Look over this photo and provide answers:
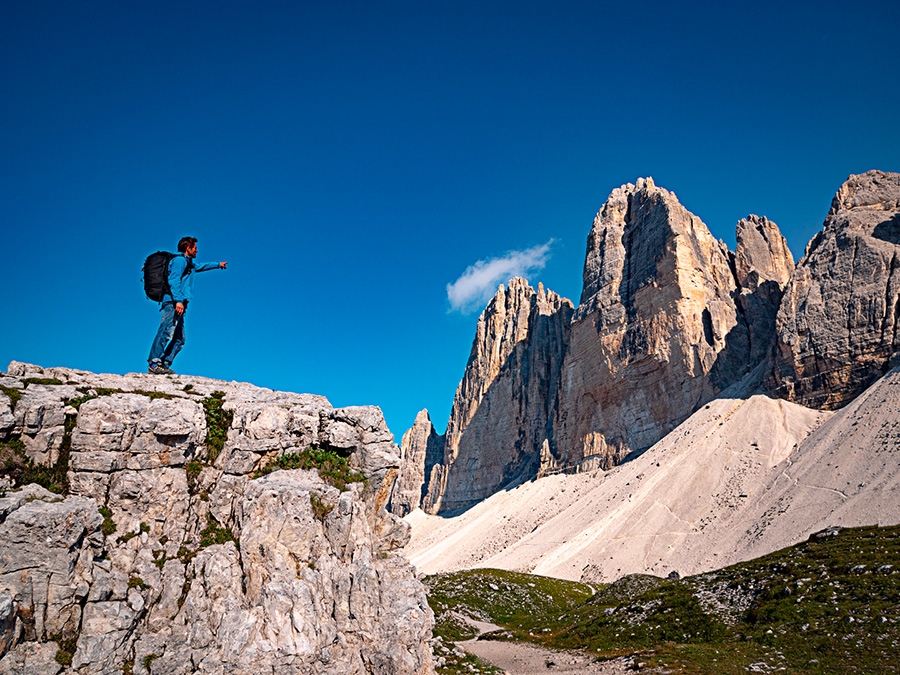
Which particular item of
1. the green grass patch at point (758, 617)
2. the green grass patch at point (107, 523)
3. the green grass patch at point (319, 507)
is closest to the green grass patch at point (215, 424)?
the green grass patch at point (107, 523)

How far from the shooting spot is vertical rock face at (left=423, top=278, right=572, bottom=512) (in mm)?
140000

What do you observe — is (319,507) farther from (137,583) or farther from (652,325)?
(652,325)

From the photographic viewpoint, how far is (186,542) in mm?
14328

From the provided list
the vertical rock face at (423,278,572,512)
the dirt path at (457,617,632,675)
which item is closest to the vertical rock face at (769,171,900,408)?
the vertical rock face at (423,278,572,512)

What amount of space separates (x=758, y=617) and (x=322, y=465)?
67.4 ft

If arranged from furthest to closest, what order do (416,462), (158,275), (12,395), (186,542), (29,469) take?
(416,462), (158,275), (186,542), (12,395), (29,469)

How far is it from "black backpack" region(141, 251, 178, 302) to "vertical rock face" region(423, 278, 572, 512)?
111058mm

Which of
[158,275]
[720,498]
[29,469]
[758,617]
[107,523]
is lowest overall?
[758,617]

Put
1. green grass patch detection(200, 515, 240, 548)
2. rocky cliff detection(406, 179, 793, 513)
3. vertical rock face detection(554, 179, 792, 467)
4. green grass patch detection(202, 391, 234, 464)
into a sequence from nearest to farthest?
green grass patch detection(200, 515, 240, 548)
green grass patch detection(202, 391, 234, 464)
vertical rock face detection(554, 179, 792, 467)
rocky cliff detection(406, 179, 793, 513)

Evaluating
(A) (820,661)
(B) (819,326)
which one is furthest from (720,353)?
(A) (820,661)

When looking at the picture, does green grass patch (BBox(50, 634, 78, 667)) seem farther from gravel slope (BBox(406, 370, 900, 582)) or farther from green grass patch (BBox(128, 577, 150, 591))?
gravel slope (BBox(406, 370, 900, 582))

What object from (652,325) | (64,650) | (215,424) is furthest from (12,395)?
(652,325)

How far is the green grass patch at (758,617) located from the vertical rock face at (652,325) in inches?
2358

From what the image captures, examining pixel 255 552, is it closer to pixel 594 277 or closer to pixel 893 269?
pixel 893 269
